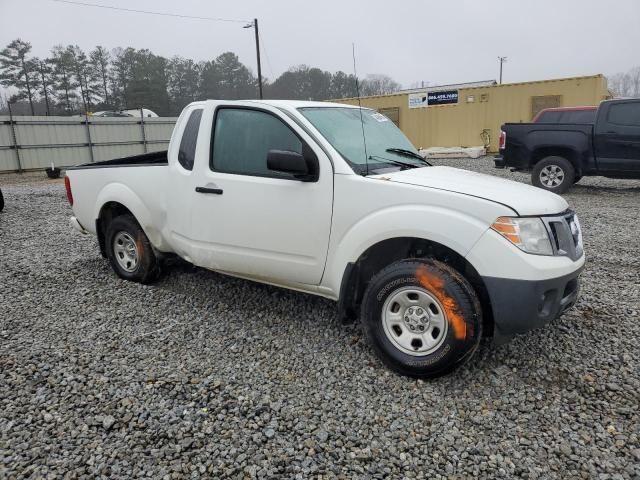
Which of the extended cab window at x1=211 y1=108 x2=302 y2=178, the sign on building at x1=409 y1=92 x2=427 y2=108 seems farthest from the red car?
the extended cab window at x1=211 y1=108 x2=302 y2=178

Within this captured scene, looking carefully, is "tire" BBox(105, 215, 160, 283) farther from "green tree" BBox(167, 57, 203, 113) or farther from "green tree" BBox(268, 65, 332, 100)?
"green tree" BBox(167, 57, 203, 113)

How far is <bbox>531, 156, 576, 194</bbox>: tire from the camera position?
9906mm

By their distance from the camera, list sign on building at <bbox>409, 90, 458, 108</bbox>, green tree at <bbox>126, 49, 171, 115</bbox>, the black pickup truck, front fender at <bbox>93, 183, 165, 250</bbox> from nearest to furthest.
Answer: front fender at <bbox>93, 183, 165, 250</bbox>, the black pickup truck, sign on building at <bbox>409, 90, 458, 108</bbox>, green tree at <bbox>126, 49, 171, 115</bbox>

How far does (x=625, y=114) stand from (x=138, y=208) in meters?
9.50

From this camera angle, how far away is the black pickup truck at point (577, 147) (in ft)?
30.9

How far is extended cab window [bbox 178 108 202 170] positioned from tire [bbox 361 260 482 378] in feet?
6.47

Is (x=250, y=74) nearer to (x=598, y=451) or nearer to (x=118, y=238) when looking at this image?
(x=118, y=238)

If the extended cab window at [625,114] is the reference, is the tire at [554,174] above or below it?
below

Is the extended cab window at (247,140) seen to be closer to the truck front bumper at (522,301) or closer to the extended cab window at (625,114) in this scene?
the truck front bumper at (522,301)

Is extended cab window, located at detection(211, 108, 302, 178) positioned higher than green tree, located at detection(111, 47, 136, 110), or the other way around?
green tree, located at detection(111, 47, 136, 110)

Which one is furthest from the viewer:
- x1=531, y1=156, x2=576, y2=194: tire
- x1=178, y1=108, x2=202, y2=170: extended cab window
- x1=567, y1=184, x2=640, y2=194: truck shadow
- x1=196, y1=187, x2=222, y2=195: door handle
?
x1=567, y1=184, x2=640, y2=194: truck shadow

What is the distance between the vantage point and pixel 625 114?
948 cm

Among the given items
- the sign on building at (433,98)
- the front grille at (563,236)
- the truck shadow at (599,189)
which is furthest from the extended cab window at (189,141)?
the sign on building at (433,98)

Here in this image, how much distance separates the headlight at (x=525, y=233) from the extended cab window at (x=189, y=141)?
253 cm
